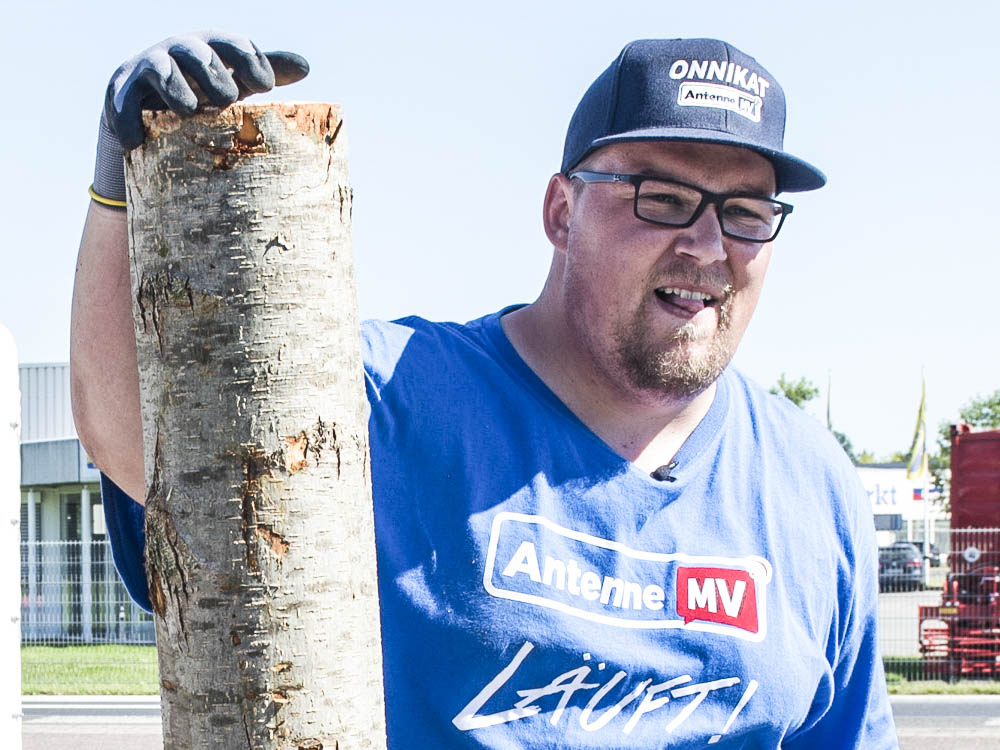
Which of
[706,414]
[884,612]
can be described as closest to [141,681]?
[884,612]

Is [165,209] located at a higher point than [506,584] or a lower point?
higher

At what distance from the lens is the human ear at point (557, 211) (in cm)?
249

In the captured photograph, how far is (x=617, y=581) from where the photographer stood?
7.27 ft

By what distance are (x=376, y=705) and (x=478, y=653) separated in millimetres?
713

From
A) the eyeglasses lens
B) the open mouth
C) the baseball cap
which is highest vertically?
the baseball cap

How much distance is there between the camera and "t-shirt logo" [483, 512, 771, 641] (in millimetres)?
2152

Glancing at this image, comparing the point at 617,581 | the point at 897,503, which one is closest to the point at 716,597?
the point at 617,581

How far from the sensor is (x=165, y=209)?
1.38 meters

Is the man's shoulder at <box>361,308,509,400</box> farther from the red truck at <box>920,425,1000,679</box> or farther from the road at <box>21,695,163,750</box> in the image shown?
the red truck at <box>920,425,1000,679</box>

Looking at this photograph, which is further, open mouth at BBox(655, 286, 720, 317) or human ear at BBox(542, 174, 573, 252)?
human ear at BBox(542, 174, 573, 252)

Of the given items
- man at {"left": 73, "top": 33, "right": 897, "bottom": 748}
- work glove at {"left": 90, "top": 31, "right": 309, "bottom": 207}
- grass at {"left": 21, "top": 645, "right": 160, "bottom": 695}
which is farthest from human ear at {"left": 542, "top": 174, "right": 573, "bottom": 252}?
grass at {"left": 21, "top": 645, "right": 160, "bottom": 695}

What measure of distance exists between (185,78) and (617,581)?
124cm

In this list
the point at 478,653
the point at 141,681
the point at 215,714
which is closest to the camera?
the point at 215,714

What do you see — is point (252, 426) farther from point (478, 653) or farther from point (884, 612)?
point (884, 612)
